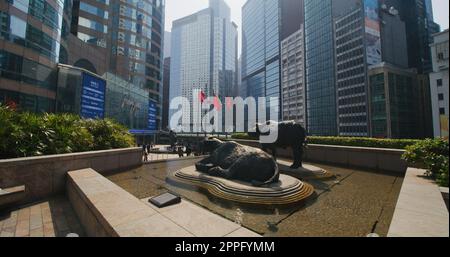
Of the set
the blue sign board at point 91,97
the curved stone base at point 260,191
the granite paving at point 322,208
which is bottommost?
the granite paving at point 322,208

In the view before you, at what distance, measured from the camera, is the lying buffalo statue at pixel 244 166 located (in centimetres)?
758

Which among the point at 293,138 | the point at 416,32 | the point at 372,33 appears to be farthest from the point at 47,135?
the point at 416,32

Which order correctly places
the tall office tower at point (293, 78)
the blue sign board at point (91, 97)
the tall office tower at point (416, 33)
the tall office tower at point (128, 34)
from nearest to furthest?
the blue sign board at point (91, 97) < the tall office tower at point (128, 34) < the tall office tower at point (416, 33) < the tall office tower at point (293, 78)

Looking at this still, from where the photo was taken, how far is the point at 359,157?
41.6ft

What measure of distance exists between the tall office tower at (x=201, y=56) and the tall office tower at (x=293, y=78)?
5401 centimetres

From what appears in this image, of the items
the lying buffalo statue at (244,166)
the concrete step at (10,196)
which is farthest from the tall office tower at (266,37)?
the concrete step at (10,196)

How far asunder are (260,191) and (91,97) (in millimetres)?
29556

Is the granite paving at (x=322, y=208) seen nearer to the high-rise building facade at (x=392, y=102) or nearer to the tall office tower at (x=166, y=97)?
the high-rise building facade at (x=392, y=102)

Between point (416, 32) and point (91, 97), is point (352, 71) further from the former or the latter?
point (91, 97)

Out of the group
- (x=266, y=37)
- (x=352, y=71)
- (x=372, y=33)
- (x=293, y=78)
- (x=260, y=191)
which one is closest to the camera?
(x=260, y=191)

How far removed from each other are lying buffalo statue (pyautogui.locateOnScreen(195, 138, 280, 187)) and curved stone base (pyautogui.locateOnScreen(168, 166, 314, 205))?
312mm

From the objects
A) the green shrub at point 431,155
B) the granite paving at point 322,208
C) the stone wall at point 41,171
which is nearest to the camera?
the granite paving at point 322,208

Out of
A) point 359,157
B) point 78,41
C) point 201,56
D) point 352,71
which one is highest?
point 201,56
